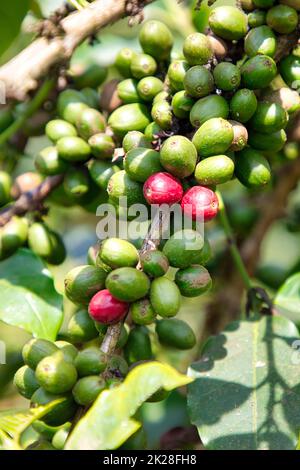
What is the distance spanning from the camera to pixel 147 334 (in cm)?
179

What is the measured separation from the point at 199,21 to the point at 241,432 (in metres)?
1.56

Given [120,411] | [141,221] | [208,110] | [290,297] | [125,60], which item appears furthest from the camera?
[290,297]

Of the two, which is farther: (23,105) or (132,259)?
(23,105)

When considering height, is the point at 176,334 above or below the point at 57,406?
below

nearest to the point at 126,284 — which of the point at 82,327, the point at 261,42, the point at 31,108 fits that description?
the point at 82,327

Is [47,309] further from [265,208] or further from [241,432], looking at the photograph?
[265,208]

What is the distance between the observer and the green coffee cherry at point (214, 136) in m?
1.54

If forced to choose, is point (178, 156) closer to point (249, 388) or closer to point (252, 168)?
point (252, 168)

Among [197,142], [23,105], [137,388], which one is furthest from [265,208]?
[137,388]

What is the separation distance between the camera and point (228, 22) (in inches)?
67.1

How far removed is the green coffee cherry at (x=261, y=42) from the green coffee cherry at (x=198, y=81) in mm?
153

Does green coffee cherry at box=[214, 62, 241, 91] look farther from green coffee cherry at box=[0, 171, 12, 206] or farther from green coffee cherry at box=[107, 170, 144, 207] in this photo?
green coffee cherry at box=[0, 171, 12, 206]

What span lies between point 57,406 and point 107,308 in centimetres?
24

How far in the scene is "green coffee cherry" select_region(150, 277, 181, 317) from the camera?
1.43 m
